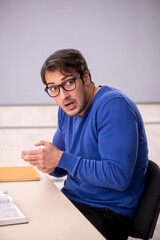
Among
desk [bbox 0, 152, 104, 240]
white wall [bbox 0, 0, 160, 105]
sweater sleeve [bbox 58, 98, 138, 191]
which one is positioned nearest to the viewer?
desk [bbox 0, 152, 104, 240]

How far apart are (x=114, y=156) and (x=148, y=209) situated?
27 centimetres

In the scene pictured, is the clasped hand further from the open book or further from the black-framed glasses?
the black-framed glasses

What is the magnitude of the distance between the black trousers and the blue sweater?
0.08 feet

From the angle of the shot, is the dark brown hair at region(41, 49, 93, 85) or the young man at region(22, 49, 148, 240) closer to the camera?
the young man at region(22, 49, 148, 240)

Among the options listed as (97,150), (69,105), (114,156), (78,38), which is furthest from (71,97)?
(78,38)

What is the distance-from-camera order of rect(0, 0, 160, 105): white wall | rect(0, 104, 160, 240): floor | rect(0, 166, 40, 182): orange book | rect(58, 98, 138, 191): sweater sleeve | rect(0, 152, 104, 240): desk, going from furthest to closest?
rect(0, 0, 160, 105): white wall < rect(0, 104, 160, 240): floor < rect(0, 166, 40, 182): orange book < rect(58, 98, 138, 191): sweater sleeve < rect(0, 152, 104, 240): desk

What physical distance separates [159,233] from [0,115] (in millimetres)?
4046

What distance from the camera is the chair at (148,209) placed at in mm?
1301

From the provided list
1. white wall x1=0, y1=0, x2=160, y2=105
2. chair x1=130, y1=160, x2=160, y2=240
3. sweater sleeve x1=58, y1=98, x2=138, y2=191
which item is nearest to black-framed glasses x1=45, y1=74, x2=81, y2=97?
sweater sleeve x1=58, y1=98, x2=138, y2=191

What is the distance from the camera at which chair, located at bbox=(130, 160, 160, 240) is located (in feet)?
4.27

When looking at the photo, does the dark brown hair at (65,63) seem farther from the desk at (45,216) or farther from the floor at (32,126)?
the floor at (32,126)

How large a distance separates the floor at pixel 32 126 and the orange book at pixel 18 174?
3142 mm

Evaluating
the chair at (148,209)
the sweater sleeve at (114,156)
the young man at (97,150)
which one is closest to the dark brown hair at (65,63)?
the young man at (97,150)

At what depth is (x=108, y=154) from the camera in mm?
1291
